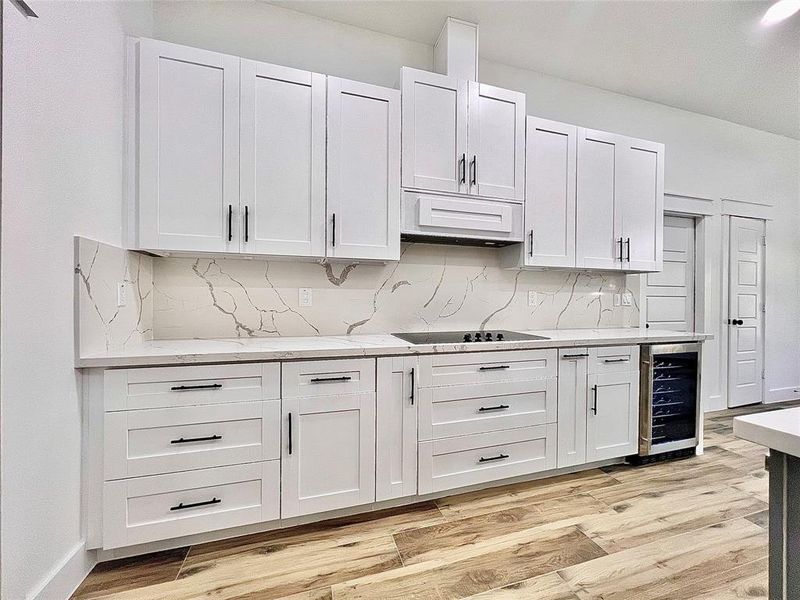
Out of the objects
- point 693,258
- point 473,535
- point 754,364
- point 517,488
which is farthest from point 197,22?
point 754,364

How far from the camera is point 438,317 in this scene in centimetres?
285

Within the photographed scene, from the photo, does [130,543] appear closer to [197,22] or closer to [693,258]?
[197,22]

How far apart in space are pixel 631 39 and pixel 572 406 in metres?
2.71

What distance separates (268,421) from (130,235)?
1.18m

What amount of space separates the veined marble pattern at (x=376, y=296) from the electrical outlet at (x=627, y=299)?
0.08 m

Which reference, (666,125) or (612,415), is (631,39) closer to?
(666,125)

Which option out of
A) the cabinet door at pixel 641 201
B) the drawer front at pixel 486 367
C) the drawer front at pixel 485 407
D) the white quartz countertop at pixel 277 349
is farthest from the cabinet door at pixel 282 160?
the cabinet door at pixel 641 201

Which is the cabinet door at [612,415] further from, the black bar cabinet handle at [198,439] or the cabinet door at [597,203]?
the black bar cabinet handle at [198,439]

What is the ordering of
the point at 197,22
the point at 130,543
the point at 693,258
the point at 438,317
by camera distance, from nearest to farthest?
the point at 130,543, the point at 197,22, the point at 438,317, the point at 693,258

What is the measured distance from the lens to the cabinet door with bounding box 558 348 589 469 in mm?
2459

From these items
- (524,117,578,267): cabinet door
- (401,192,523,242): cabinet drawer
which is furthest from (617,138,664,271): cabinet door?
(401,192,523,242): cabinet drawer

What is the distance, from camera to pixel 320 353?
189 cm

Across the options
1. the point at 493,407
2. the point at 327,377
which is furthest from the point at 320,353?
the point at 493,407

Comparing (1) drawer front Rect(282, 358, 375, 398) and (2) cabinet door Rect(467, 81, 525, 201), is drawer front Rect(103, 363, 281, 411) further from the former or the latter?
(2) cabinet door Rect(467, 81, 525, 201)
